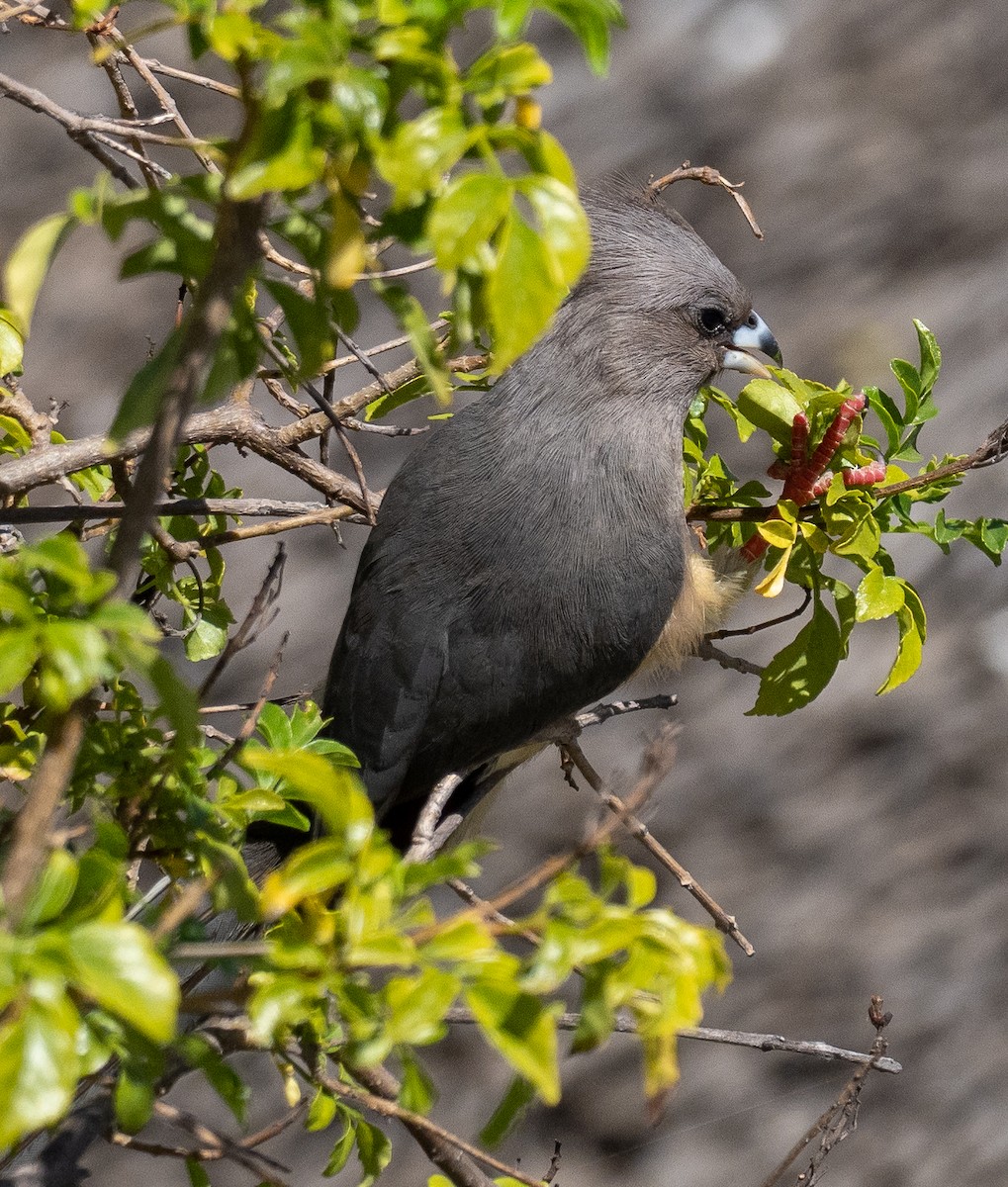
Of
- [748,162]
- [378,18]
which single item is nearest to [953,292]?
[748,162]

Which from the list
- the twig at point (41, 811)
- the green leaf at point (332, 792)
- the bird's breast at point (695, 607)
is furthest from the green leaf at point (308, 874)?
the bird's breast at point (695, 607)

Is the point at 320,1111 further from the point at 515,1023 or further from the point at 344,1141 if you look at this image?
the point at 515,1023

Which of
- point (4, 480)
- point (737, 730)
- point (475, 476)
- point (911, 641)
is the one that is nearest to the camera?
point (4, 480)

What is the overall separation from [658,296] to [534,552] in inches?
16.4

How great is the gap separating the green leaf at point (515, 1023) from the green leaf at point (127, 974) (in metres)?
0.13

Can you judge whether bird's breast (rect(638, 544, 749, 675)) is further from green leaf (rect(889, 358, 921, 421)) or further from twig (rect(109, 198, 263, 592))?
twig (rect(109, 198, 263, 592))

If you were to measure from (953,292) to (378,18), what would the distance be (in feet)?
6.36

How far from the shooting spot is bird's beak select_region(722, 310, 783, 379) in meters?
1.79

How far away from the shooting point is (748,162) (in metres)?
2.24

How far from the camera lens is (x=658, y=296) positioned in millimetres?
1744

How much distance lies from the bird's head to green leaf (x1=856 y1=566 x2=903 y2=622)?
65cm

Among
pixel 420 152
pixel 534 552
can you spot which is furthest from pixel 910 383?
pixel 420 152

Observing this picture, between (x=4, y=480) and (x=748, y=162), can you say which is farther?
(x=748, y=162)

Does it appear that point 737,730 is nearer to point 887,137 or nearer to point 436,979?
point 887,137
